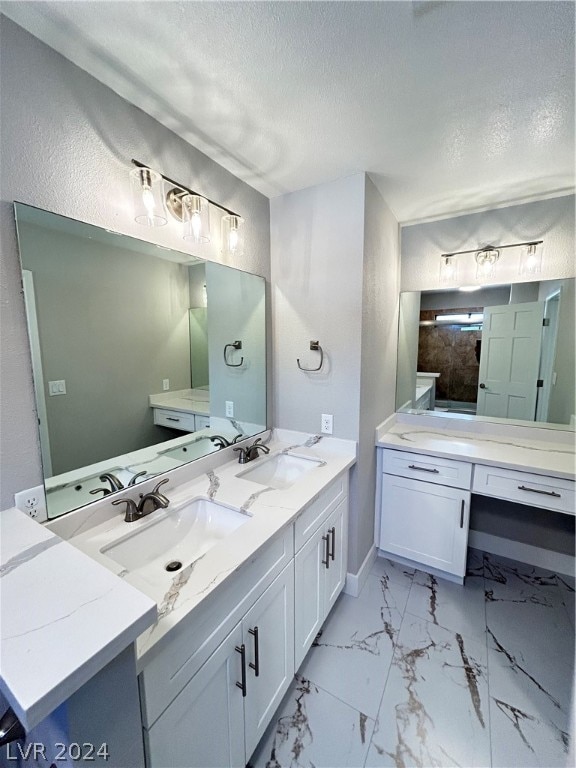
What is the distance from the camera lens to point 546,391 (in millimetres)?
2023

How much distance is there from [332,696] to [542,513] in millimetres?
1767

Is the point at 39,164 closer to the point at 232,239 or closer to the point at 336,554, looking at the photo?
the point at 232,239

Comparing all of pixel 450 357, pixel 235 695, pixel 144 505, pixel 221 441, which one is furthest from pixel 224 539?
pixel 450 357

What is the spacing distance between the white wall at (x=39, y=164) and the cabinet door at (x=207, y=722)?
2.51 ft

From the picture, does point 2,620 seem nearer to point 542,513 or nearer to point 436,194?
point 436,194

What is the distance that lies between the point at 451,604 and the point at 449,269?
2.20 meters

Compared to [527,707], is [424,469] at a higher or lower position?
higher

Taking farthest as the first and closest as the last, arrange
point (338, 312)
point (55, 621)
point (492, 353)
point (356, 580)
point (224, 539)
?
point (492, 353) < point (356, 580) < point (338, 312) < point (224, 539) < point (55, 621)

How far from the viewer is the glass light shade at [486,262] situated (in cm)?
210

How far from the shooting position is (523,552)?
2205 millimetres

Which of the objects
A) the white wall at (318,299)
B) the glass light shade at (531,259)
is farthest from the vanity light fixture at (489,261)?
the white wall at (318,299)

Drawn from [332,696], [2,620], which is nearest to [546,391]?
[332,696]

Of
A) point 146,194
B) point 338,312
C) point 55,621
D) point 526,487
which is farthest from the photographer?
point 338,312

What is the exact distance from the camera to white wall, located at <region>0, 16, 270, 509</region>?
91 centimetres
